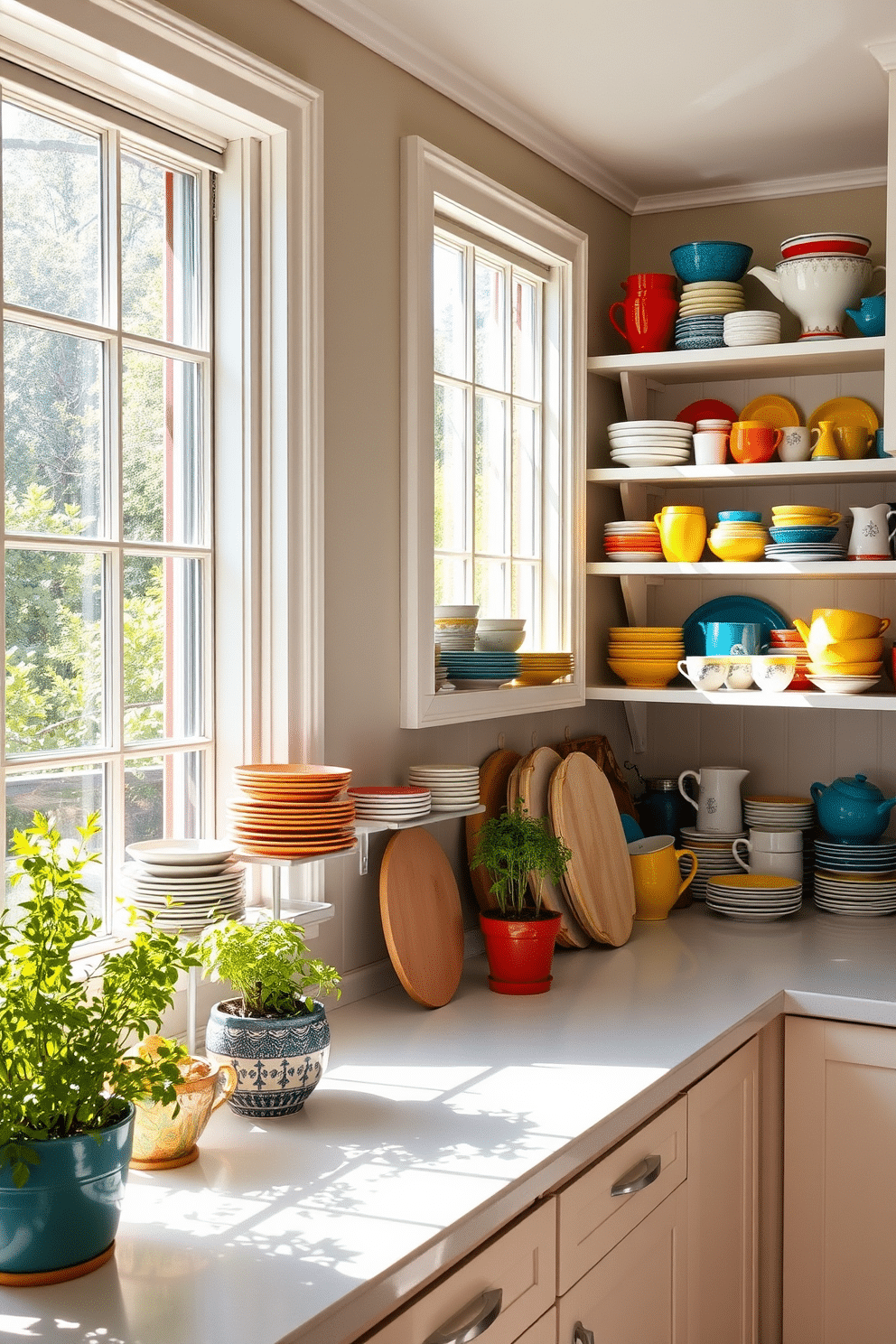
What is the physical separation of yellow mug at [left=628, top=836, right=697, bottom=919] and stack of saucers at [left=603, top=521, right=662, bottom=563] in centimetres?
67

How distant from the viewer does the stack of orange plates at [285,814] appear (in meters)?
1.87

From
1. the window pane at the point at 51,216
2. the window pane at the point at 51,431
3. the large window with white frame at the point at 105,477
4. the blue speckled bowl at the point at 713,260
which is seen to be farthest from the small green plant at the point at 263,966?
the blue speckled bowl at the point at 713,260

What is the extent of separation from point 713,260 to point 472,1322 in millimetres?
2283

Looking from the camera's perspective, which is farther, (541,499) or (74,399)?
(541,499)

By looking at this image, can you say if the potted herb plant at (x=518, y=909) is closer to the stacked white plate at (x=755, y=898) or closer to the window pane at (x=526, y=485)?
the stacked white plate at (x=755, y=898)

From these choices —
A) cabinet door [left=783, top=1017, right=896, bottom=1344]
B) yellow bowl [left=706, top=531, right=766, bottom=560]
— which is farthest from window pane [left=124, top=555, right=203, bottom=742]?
yellow bowl [left=706, top=531, right=766, bottom=560]

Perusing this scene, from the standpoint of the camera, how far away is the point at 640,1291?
188cm

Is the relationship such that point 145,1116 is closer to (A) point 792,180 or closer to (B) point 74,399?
(B) point 74,399

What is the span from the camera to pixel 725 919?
2914 millimetres

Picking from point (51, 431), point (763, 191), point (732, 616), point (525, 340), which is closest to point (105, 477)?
point (51, 431)

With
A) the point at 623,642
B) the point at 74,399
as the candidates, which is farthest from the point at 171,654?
the point at 623,642

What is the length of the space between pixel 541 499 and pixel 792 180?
972 millimetres

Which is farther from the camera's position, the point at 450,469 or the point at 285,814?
the point at 450,469

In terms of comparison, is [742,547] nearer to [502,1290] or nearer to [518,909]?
[518,909]
